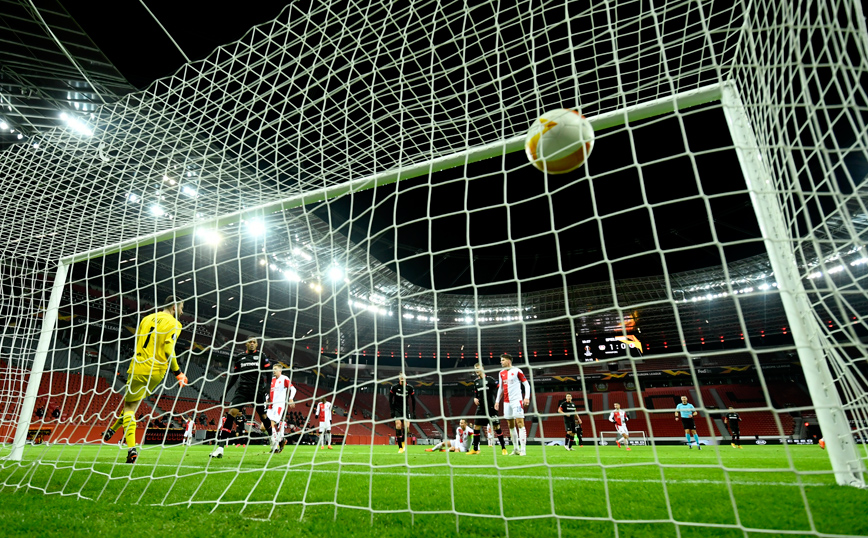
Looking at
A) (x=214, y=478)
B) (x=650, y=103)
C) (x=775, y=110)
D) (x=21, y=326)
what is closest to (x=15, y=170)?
(x=21, y=326)

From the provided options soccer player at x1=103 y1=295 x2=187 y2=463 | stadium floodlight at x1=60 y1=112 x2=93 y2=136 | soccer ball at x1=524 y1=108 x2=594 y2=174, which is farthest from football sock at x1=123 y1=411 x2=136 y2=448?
soccer ball at x1=524 y1=108 x2=594 y2=174

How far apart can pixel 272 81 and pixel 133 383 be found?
340cm

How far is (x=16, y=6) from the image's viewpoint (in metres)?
5.49

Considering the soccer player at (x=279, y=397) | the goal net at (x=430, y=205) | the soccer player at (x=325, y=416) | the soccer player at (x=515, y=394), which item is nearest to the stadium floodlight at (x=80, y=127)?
the goal net at (x=430, y=205)

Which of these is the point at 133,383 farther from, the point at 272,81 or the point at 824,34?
the point at 824,34

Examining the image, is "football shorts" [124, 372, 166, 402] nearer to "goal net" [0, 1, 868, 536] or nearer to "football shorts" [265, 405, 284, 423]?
"goal net" [0, 1, 868, 536]

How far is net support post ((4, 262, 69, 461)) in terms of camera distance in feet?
14.5

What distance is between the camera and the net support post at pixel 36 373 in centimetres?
443

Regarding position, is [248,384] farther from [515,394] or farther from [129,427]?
[515,394]

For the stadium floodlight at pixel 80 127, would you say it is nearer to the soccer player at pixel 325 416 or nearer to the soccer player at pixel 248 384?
the soccer player at pixel 248 384

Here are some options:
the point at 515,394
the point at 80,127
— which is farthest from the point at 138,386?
the point at 515,394

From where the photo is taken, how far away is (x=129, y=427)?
401 cm

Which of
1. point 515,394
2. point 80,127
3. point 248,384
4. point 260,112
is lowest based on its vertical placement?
point 515,394

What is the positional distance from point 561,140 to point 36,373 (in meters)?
5.74
